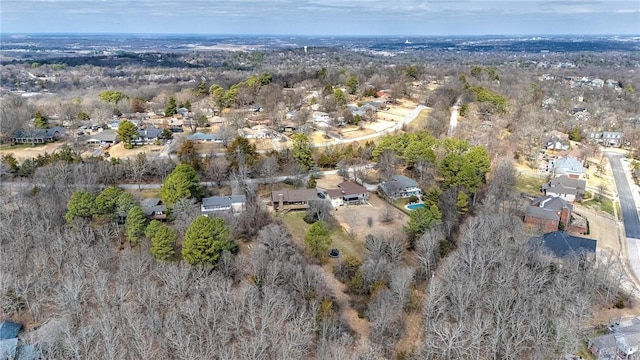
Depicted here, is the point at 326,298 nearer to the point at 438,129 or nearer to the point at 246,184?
the point at 246,184

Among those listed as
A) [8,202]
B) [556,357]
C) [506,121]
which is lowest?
[556,357]

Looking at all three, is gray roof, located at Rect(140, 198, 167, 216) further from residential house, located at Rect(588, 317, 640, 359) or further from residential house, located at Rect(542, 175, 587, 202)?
residential house, located at Rect(542, 175, 587, 202)

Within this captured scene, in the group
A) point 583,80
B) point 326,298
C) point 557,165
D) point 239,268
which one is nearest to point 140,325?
point 239,268

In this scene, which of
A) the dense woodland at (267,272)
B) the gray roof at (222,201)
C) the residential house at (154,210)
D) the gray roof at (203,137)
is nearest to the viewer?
the dense woodland at (267,272)

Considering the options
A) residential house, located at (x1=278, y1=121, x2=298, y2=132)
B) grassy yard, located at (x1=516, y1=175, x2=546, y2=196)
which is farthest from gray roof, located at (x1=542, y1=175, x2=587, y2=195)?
residential house, located at (x1=278, y1=121, x2=298, y2=132)

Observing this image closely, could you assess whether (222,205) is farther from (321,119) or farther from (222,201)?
(321,119)

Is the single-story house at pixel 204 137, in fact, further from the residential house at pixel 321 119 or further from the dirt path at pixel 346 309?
the dirt path at pixel 346 309

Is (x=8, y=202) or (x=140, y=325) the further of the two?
(x=8, y=202)

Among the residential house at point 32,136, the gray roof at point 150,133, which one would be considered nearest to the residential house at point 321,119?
the gray roof at point 150,133
